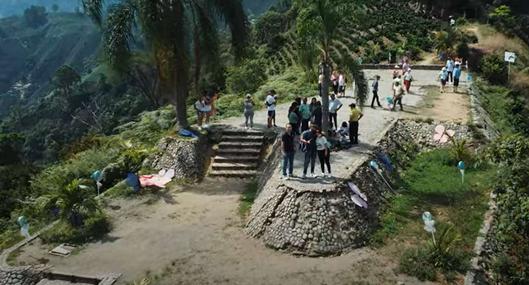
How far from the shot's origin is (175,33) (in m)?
18.1

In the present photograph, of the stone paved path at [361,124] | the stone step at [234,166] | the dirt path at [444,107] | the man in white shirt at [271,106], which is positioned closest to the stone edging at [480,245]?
the stone paved path at [361,124]

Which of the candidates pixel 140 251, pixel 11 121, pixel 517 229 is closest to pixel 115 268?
pixel 140 251

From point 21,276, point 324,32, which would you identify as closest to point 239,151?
point 324,32

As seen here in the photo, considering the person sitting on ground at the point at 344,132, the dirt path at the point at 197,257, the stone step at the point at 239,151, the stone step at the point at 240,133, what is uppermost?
the person sitting on ground at the point at 344,132

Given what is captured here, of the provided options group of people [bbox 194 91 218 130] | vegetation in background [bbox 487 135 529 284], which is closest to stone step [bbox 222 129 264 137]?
group of people [bbox 194 91 218 130]

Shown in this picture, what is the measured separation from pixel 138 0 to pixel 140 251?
27.1 feet

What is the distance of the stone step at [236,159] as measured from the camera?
19.1 meters

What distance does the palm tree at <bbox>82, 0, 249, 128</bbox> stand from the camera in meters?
17.8

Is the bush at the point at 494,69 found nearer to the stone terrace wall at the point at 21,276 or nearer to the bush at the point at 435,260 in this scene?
the bush at the point at 435,260

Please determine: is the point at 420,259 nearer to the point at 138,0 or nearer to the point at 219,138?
the point at 219,138

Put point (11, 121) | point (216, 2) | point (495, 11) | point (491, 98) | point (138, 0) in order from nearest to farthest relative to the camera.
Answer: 1. point (138, 0)
2. point (216, 2)
3. point (491, 98)
4. point (495, 11)
5. point (11, 121)

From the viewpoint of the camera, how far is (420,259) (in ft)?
40.4

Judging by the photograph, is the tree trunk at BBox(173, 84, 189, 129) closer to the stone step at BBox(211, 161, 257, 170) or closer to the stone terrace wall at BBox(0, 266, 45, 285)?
the stone step at BBox(211, 161, 257, 170)

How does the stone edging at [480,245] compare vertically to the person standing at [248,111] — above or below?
below
